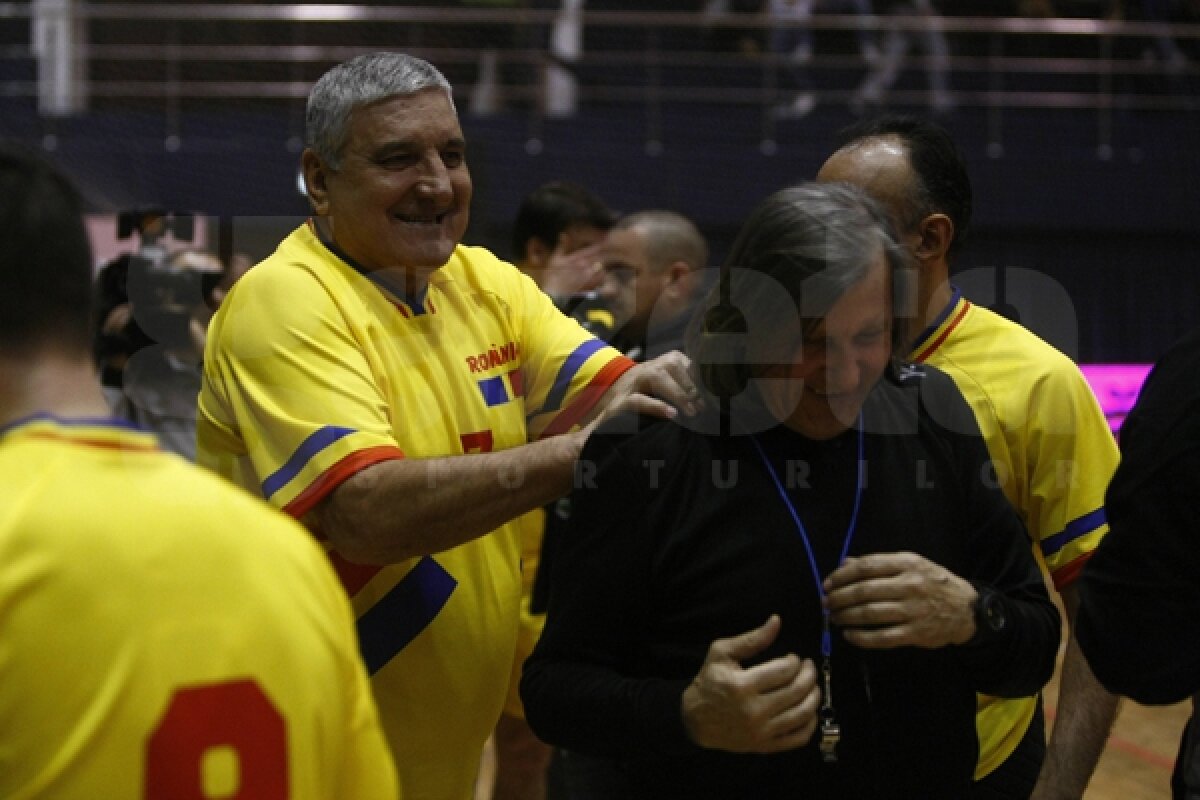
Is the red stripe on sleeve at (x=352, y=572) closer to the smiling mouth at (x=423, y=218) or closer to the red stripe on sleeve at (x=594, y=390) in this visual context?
the red stripe on sleeve at (x=594, y=390)

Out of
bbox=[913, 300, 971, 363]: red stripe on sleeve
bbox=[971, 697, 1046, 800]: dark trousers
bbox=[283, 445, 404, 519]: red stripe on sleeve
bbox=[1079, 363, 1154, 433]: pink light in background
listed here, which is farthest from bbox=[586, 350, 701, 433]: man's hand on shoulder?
bbox=[1079, 363, 1154, 433]: pink light in background

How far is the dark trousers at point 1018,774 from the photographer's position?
2.38m

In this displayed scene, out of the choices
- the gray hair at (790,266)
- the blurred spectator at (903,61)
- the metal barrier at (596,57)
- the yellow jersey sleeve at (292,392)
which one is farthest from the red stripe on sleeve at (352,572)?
the blurred spectator at (903,61)

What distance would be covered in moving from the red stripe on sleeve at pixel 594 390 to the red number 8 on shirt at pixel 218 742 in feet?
4.48

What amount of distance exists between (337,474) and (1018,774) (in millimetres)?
1261

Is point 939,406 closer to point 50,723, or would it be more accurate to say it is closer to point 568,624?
point 568,624

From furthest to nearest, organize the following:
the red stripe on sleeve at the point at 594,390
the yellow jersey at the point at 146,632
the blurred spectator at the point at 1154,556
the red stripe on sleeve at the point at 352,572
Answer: the red stripe on sleeve at the point at 594,390, the red stripe on sleeve at the point at 352,572, the blurred spectator at the point at 1154,556, the yellow jersey at the point at 146,632

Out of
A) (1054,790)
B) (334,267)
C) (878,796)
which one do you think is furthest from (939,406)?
(334,267)

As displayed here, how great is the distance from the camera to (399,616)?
238cm

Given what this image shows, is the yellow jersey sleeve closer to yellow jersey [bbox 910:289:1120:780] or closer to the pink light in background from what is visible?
yellow jersey [bbox 910:289:1120:780]

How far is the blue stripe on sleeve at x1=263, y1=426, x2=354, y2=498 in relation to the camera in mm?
2188

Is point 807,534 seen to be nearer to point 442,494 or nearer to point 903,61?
point 442,494

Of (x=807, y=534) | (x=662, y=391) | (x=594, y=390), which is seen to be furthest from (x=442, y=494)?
(x=807, y=534)

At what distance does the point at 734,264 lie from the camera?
71.6 inches
